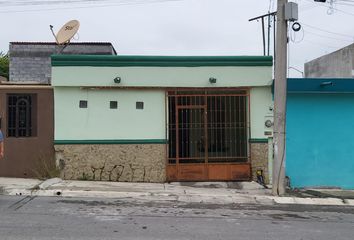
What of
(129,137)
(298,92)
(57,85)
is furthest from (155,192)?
(298,92)

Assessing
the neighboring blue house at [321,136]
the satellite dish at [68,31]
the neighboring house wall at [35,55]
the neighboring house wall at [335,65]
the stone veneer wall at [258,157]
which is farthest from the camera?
the neighboring house wall at [335,65]

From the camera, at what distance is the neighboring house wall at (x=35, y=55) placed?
75.6ft

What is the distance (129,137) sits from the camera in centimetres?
1442

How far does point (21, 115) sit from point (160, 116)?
4049 millimetres

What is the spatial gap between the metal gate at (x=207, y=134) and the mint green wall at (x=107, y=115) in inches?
18.6

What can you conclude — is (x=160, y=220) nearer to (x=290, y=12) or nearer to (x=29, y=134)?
(x=290, y=12)

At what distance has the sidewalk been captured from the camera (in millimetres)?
12086

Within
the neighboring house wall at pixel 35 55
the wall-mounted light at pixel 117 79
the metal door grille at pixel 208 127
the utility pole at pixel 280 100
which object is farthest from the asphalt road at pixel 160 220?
the neighboring house wall at pixel 35 55

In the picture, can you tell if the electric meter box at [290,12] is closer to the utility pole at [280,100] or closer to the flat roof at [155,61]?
the utility pole at [280,100]

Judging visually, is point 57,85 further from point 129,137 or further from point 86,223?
point 86,223

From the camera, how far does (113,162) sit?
14.4 meters

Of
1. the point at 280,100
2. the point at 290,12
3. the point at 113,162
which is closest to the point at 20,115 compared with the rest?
the point at 113,162

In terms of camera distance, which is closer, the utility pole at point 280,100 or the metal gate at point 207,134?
the utility pole at point 280,100

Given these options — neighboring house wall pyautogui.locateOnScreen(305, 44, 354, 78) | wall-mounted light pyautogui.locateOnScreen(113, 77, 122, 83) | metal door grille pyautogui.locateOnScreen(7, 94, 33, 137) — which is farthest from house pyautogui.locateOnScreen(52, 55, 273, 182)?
neighboring house wall pyautogui.locateOnScreen(305, 44, 354, 78)
